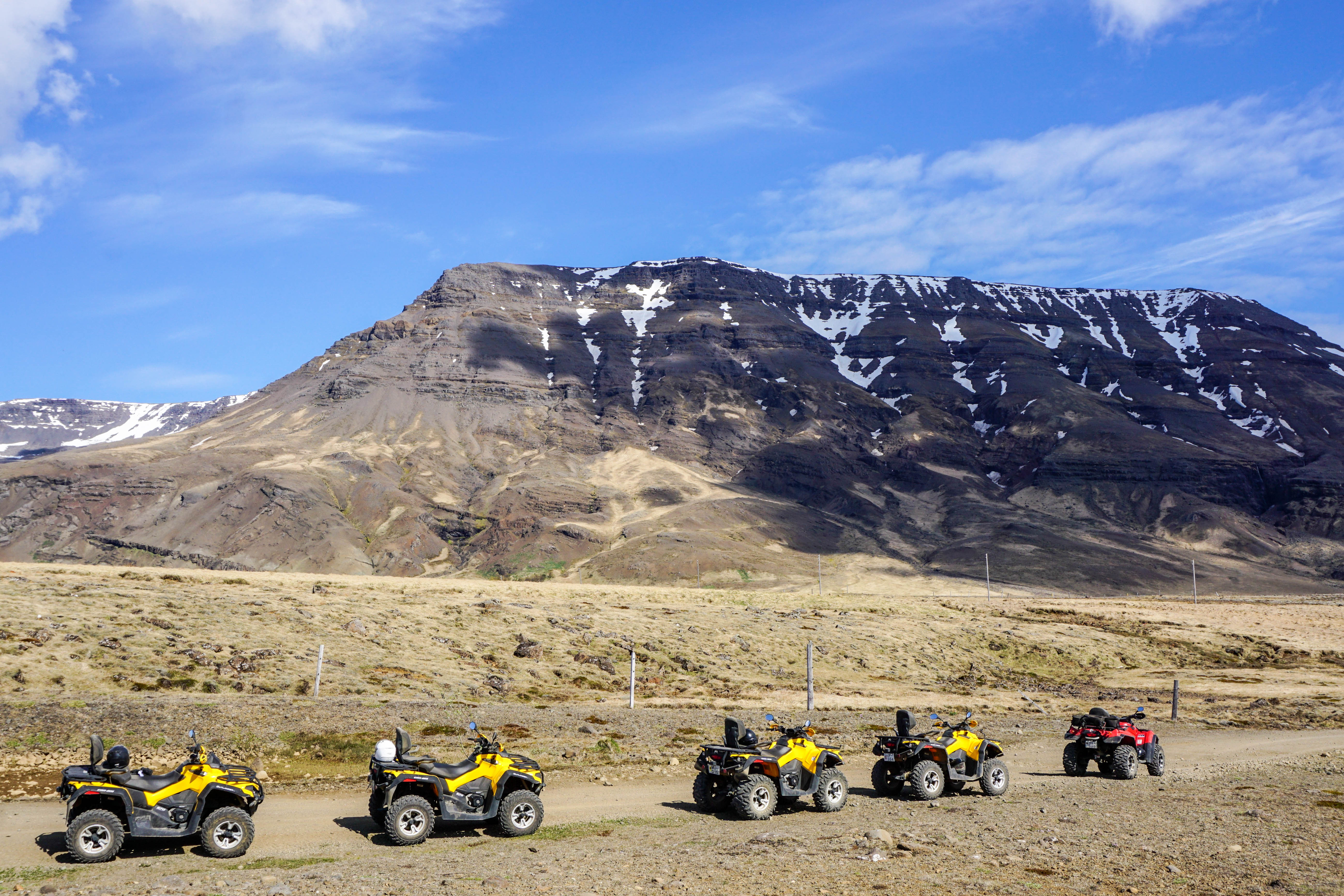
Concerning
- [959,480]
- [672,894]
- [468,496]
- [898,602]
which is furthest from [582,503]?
[672,894]

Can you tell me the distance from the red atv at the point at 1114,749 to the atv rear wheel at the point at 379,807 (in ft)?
51.6

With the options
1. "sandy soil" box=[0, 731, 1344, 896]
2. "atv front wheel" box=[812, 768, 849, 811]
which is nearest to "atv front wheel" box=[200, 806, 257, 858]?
"sandy soil" box=[0, 731, 1344, 896]

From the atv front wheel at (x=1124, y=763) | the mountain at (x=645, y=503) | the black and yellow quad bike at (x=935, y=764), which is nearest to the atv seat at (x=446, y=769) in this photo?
the black and yellow quad bike at (x=935, y=764)

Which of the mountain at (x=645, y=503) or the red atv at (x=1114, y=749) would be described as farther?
the mountain at (x=645, y=503)

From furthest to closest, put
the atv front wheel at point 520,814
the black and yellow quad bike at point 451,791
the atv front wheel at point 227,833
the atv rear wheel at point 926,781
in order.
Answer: the atv rear wheel at point 926,781, the atv front wheel at point 520,814, the black and yellow quad bike at point 451,791, the atv front wheel at point 227,833

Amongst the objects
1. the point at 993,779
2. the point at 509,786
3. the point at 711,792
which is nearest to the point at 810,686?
the point at 993,779

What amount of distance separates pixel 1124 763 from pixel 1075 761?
1041 millimetres

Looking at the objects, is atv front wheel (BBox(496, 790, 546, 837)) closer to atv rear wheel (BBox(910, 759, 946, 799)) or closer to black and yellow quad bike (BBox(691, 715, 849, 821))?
black and yellow quad bike (BBox(691, 715, 849, 821))

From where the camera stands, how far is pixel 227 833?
14250 millimetres

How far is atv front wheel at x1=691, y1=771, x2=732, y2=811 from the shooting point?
57.3ft

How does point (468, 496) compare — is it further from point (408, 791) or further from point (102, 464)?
point (408, 791)

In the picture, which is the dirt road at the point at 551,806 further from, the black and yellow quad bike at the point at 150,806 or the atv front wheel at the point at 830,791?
the atv front wheel at the point at 830,791

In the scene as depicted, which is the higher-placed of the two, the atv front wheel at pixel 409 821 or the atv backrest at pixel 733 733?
the atv backrest at pixel 733 733

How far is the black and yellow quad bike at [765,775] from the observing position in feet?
56.6
